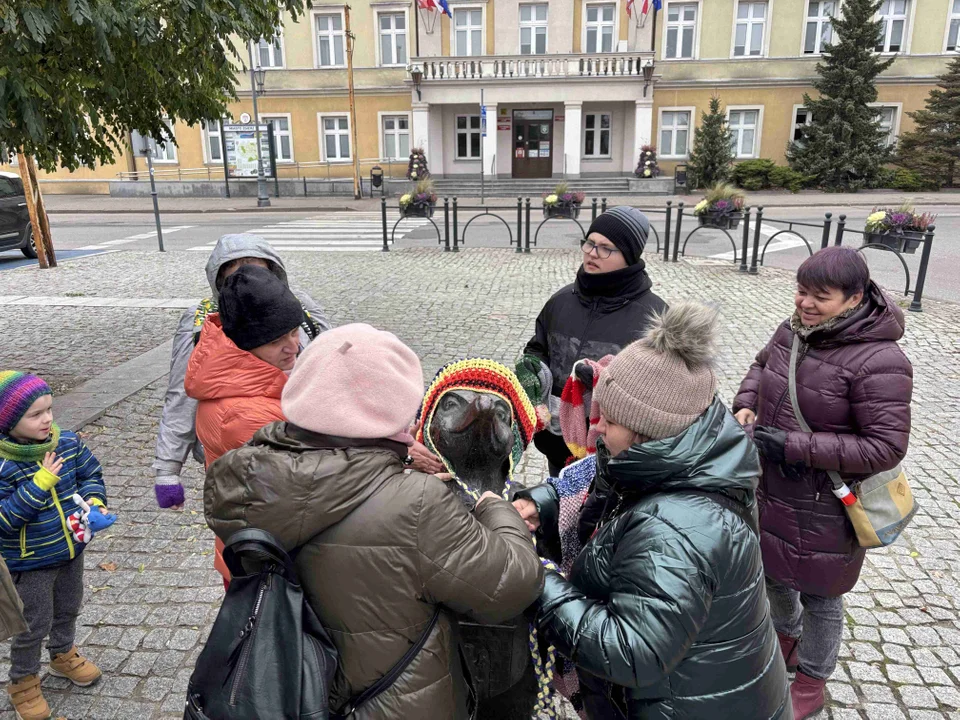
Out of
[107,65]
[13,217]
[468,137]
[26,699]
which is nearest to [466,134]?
[468,137]

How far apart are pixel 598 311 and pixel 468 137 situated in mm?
29732

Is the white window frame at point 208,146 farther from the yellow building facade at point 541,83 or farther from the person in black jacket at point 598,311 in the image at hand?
the person in black jacket at point 598,311

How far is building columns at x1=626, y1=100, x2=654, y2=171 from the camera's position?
28.3 m

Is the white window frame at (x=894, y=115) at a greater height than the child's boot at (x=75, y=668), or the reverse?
the white window frame at (x=894, y=115)

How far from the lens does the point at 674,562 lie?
4.73ft

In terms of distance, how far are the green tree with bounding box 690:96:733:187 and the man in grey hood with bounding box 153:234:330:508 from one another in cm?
2676

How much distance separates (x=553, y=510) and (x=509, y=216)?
19780 millimetres

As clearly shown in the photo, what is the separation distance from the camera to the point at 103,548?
388 cm

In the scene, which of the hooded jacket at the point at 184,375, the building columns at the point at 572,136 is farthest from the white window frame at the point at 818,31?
the hooded jacket at the point at 184,375

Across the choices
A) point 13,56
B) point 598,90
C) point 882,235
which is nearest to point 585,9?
point 598,90

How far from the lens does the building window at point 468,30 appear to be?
29453mm

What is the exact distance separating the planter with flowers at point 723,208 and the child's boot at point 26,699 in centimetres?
1248

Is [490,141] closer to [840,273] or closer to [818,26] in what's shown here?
[818,26]

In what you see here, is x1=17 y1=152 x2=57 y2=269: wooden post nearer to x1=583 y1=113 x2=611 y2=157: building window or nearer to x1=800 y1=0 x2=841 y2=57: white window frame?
x1=583 y1=113 x2=611 y2=157: building window
